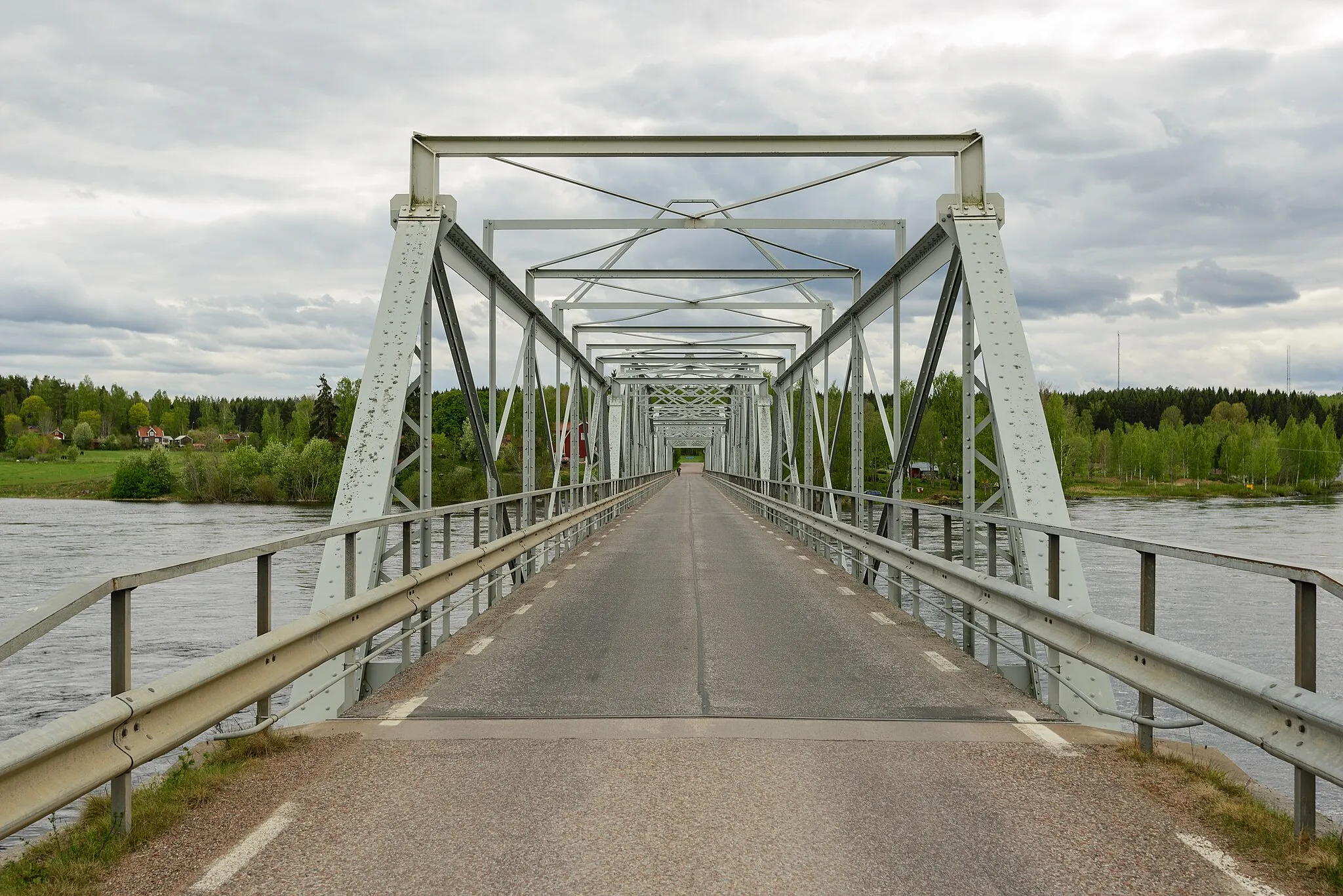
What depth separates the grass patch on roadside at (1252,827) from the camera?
3596 mm

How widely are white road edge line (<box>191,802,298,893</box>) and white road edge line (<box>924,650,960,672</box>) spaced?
4.65 meters

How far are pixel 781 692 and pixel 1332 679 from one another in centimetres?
983

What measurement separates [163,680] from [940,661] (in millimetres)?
5442

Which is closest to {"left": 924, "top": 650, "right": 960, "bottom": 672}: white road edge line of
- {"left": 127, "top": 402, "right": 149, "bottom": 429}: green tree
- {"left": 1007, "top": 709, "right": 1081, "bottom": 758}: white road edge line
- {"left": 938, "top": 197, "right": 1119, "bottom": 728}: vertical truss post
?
{"left": 938, "top": 197, "right": 1119, "bottom": 728}: vertical truss post

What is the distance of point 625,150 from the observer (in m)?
11.2

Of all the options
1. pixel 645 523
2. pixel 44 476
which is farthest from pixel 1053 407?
pixel 44 476

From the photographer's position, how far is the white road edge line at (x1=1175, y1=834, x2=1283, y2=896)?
346 centimetres

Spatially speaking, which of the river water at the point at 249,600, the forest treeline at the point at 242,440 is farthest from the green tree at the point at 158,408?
the river water at the point at 249,600

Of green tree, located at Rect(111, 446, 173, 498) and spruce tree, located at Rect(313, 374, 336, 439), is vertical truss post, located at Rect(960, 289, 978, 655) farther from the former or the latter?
spruce tree, located at Rect(313, 374, 336, 439)

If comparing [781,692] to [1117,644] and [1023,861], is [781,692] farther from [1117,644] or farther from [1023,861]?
[1023,861]

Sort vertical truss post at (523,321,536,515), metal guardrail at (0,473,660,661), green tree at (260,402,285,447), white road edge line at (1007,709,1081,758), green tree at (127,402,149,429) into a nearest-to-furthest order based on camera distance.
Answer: metal guardrail at (0,473,660,661) → white road edge line at (1007,709,1081,758) → vertical truss post at (523,321,536,515) → green tree at (260,402,285,447) → green tree at (127,402,149,429)

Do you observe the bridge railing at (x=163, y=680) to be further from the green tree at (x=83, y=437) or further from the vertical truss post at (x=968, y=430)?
the green tree at (x=83, y=437)

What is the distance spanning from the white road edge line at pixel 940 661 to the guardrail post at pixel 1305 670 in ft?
11.9

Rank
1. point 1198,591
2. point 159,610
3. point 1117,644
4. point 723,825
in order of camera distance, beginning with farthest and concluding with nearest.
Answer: point 1198,591 < point 159,610 < point 1117,644 < point 723,825
